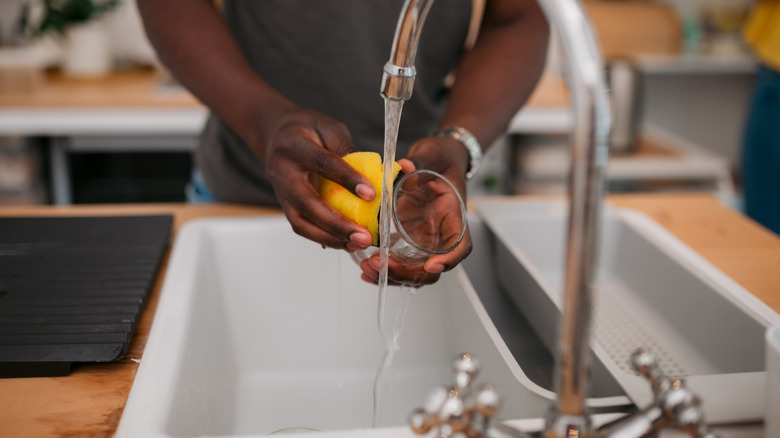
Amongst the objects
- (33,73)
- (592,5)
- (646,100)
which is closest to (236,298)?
(33,73)

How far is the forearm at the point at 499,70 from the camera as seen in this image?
3.27 feet

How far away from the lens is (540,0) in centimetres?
38

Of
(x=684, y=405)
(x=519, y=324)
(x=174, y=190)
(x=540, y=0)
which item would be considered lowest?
(x=174, y=190)

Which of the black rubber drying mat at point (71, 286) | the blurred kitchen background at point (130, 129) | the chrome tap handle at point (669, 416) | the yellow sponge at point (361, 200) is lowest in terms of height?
the blurred kitchen background at point (130, 129)

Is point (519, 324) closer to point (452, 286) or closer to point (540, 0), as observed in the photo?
point (452, 286)

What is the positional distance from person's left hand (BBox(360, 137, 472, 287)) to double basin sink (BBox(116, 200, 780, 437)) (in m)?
0.10

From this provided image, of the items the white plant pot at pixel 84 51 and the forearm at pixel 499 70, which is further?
the white plant pot at pixel 84 51

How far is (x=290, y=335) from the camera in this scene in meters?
0.94

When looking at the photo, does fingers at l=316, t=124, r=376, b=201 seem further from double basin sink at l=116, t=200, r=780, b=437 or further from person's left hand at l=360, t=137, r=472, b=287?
double basin sink at l=116, t=200, r=780, b=437

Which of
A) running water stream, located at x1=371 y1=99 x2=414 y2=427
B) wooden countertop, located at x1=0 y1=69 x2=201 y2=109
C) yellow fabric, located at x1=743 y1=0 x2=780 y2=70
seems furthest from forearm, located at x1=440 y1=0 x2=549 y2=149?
wooden countertop, located at x1=0 y1=69 x2=201 y2=109

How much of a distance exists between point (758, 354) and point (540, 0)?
54 cm

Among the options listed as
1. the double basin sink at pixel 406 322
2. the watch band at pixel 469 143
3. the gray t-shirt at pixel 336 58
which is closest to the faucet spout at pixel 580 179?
the double basin sink at pixel 406 322

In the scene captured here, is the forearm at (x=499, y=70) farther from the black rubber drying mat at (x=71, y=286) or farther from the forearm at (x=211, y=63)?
the black rubber drying mat at (x=71, y=286)

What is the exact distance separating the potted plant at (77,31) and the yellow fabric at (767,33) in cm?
189
